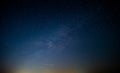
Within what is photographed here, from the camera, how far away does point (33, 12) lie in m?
2.38

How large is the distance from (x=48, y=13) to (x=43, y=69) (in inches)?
28.2

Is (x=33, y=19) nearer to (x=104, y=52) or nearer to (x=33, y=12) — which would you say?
(x=33, y=12)

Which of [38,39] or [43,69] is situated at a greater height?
[38,39]

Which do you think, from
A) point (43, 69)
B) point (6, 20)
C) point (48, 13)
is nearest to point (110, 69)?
point (43, 69)

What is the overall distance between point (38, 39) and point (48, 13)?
35 cm

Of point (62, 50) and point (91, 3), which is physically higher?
point (91, 3)

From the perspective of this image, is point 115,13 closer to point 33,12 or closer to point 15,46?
point 33,12

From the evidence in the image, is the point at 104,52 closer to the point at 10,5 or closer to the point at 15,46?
the point at 15,46

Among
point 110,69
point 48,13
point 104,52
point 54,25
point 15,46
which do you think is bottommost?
point 110,69

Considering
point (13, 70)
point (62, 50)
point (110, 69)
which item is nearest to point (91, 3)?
point (62, 50)

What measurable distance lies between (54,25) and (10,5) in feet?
2.04

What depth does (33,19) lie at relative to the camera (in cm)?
238

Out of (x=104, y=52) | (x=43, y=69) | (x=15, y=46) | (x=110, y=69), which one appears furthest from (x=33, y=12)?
(x=110, y=69)

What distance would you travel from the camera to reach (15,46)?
2387mm
